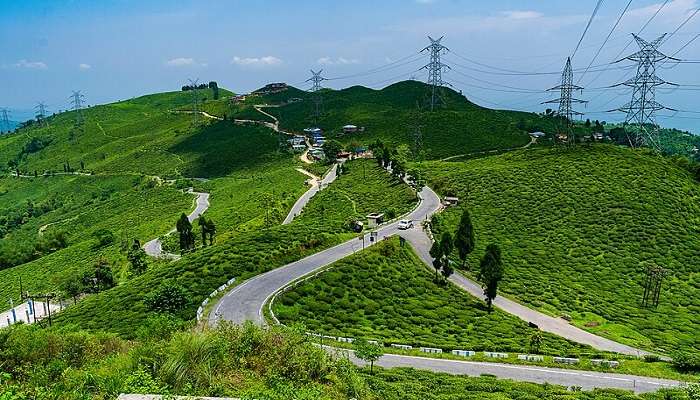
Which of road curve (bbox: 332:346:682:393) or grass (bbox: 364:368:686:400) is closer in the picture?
grass (bbox: 364:368:686:400)

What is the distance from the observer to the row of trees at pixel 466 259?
42125 millimetres

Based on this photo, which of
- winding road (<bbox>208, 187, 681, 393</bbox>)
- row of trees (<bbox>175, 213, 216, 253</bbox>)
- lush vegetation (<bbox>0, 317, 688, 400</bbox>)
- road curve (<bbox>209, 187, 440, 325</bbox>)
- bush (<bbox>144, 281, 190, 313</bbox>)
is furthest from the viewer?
row of trees (<bbox>175, 213, 216, 253</bbox>)

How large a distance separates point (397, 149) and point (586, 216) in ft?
164

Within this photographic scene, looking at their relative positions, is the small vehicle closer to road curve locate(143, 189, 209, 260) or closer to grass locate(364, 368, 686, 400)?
road curve locate(143, 189, 209, 260)

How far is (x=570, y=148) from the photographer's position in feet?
287

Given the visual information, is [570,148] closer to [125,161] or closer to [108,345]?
[108,345]

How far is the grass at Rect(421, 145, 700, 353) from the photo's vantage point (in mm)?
43781

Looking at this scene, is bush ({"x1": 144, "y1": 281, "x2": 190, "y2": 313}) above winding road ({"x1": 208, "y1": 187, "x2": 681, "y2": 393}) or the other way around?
above

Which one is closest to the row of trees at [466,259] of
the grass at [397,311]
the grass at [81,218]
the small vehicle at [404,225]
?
the grass at [397,311]

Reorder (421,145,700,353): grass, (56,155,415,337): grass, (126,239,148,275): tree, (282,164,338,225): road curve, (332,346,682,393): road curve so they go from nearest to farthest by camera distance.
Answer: (332,346,682,393): road curve < (56,155,415,337): grass < (421,145,700,353): grass < (126,239,148,275): tree < (282,164,338,225): road curve

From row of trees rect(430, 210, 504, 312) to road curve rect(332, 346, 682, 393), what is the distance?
13.0 metres

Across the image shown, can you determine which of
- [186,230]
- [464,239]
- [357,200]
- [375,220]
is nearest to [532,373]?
[464,239]

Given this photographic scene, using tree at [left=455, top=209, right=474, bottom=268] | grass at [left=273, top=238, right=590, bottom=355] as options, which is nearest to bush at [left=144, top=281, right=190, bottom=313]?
grass at [left=273, top=238, right=590, bottom=355]

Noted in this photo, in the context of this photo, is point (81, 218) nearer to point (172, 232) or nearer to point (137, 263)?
point (172, 232)
